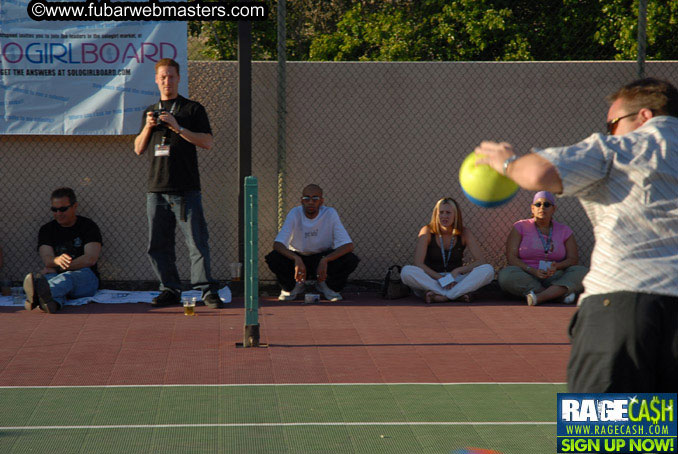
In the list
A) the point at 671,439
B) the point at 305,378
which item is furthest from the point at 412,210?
the point at 671,439

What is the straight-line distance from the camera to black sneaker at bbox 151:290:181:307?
31.2ft

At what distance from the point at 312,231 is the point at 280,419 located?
453 centimetres

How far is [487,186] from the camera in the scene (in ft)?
13.5

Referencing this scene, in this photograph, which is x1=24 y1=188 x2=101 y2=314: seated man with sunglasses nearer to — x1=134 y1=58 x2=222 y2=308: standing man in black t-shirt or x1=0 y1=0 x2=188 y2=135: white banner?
x1=134 y1=58 x2=222 y2=308: standing man in black t-shirt

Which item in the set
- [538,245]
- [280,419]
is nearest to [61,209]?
[280,419]

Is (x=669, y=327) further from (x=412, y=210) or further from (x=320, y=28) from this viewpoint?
(x=320, y=28)

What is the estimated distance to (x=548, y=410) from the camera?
5785 millimetres

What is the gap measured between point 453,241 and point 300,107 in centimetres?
241

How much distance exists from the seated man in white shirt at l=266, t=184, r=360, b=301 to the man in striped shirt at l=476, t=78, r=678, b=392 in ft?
21.4

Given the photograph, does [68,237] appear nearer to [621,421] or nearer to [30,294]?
[30,294]

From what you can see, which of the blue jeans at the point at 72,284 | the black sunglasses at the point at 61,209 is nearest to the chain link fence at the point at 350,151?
the black sunglasses at the point at 61,209

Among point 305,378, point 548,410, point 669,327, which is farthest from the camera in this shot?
point 305,378

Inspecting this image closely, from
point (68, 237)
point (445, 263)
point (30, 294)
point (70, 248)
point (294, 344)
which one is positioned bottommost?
point (294, 344)

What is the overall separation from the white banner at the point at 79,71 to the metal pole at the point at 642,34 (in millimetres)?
5254
